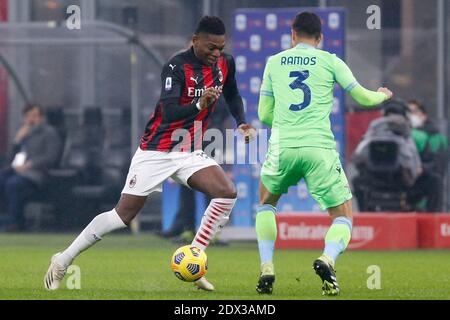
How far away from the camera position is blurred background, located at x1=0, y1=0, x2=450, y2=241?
20953 mm

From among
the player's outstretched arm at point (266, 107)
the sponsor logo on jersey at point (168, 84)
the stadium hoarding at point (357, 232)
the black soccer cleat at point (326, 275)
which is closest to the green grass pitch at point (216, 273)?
the black soccer cleat at point (326, 275)

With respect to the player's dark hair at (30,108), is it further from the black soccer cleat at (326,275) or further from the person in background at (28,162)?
the black soccer cleat at (326,275)

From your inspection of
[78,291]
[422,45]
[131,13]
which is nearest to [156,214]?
[131,13]

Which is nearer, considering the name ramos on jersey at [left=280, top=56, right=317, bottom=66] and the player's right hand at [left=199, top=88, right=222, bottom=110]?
the player's right hand at [left=199, top=88, right=222, bottom=110]

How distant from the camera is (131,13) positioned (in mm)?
20859

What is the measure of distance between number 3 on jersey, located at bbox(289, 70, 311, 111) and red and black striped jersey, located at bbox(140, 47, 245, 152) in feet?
2.00

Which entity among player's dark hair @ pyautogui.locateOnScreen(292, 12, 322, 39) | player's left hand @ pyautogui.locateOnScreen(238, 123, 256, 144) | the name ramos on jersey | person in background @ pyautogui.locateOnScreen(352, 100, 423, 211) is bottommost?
person in background @ pyautogui.locateOnScreen(352, 100, 423, 211)

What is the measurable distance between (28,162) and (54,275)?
10320 mm

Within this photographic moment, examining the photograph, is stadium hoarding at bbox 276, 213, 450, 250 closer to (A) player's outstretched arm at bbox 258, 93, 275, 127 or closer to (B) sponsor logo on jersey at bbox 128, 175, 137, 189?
(A) player's outstretched arm at bbox 258, 93, 275, 127

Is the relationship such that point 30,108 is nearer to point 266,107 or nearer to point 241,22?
point 241,22

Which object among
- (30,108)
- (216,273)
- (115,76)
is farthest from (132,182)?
(115,76)

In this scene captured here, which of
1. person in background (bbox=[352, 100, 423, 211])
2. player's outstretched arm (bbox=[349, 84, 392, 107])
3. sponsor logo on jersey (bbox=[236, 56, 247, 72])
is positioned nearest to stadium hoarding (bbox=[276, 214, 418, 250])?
person in background (bbox=[352, 100, 423, 211])
